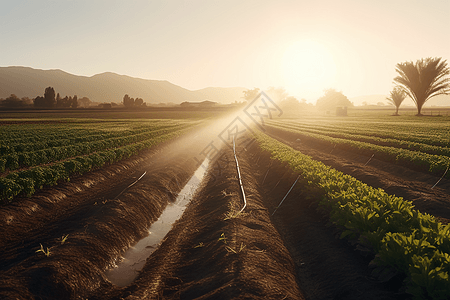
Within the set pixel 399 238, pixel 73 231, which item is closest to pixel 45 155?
pixel 73 231

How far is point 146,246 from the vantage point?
7914 mm

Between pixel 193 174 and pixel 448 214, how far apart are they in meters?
12.9

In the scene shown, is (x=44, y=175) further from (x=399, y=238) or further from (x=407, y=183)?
(x=407, y=183)

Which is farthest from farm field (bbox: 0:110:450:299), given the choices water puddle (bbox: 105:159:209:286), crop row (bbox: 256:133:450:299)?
water puddle (bbox: 105:159:209:286)

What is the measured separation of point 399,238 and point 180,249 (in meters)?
5.22

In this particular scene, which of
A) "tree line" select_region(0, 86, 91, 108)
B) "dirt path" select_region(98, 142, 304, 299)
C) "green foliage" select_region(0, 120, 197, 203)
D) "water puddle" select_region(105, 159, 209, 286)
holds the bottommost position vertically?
"water puddle" select_region(105, 159, 209, 286)

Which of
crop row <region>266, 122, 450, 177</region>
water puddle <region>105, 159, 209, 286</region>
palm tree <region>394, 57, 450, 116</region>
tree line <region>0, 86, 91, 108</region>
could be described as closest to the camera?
water puddle <region>105, 159, 209, 286</region>

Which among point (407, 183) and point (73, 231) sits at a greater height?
point (407, 183)

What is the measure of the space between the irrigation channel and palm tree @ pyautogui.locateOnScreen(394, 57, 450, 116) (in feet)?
177

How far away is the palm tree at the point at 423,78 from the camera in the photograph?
48.9 m

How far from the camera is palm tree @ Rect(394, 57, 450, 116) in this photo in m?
48.9

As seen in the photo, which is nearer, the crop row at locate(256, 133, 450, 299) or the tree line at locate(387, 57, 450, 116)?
the crop row at locate(256, 133, 450, 299)

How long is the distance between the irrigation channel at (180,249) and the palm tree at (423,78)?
5385 cm

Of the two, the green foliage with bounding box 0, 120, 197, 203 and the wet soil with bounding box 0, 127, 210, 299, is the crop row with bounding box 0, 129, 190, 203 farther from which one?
the wet soil with bounding box 0, 127, 210, 299
